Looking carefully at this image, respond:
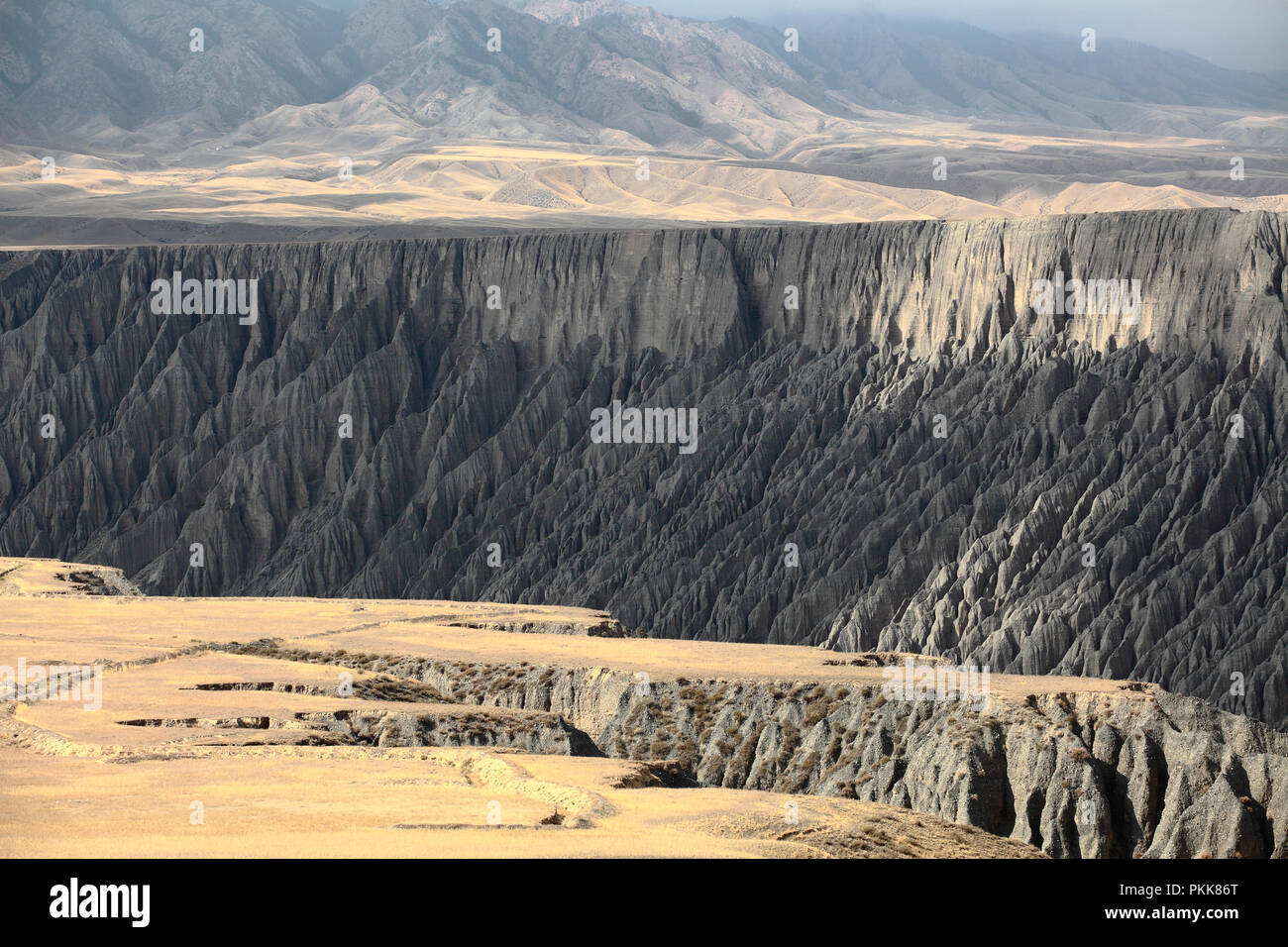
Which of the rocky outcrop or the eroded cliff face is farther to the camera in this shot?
the eroded cliff face

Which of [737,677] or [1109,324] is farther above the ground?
[1109,324]

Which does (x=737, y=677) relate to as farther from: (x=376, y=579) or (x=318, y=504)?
(x=318, y=504)

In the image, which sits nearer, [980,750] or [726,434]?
[980,750]

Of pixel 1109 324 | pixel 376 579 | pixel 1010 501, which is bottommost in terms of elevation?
pixel 376 579

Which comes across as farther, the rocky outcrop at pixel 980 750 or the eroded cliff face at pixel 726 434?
the eroded cliff face at pixel 726 434

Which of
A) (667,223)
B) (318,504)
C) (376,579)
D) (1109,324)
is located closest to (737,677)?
(1109,324)

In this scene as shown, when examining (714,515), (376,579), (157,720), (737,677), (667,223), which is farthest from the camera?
(667,223)
